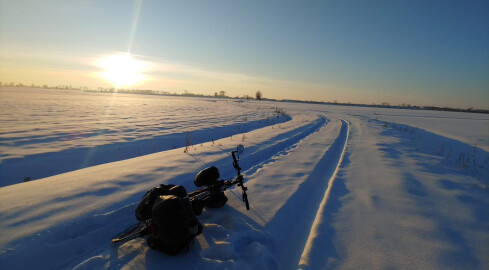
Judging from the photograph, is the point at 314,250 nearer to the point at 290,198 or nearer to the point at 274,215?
the point at 274,215

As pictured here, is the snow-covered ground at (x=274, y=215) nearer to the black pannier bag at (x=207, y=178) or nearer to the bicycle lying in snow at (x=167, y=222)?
the bicycle lying in snow at (x=167, y=222)

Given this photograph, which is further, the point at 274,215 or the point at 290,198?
the point at 290,198

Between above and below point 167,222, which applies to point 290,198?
below

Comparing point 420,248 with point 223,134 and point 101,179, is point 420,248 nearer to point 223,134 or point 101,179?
Result: point 101,179

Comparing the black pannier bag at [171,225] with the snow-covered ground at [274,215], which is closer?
the black pannier bag at [171,225]

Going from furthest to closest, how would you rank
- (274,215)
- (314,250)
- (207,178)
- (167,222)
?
(274,215)
(207,178)
(314,250)
(167,222)

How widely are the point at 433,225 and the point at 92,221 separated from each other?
5241 millimetres

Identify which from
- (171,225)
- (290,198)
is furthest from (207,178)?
(290,198)

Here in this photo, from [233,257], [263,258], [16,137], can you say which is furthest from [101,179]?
[16,137]

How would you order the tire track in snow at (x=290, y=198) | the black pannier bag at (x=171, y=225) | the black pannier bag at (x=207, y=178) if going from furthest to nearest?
the black pannier bag at (x=207, y=178) < the tire track in snow at (x=290, y=198) < the black pannier bag at (x=171, y=225)

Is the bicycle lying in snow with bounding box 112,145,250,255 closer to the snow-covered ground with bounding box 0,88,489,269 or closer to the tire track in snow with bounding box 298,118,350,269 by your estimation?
the snow-covered ground with bounding box 0,88,489,269

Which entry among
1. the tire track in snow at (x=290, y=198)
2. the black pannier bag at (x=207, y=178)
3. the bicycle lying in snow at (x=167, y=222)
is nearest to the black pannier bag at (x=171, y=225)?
the bicycle lying in snow at (x=167, y=222)

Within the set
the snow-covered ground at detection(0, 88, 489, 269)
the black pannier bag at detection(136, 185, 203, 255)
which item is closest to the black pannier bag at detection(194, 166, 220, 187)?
the snow-covered ground at detection(0, 88, 489, 269)

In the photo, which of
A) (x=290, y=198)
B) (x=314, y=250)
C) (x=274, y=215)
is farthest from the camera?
(x=290, y=198)
